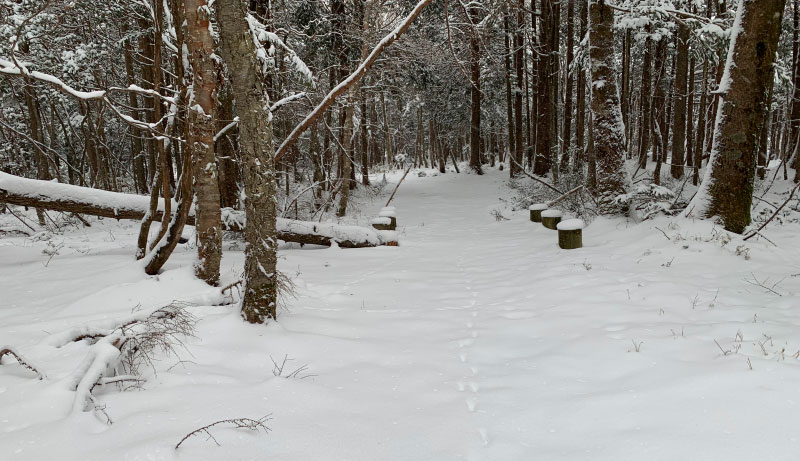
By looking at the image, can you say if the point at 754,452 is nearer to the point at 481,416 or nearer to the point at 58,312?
the point at 481,416

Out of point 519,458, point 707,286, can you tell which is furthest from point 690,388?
point 707,286

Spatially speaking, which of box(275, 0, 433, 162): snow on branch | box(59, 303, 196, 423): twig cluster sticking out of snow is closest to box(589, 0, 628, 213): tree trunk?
box(275, 0, 433, 162): snow on branch

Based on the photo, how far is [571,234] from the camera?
7.77m

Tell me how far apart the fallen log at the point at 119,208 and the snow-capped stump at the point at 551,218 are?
357 centimetres

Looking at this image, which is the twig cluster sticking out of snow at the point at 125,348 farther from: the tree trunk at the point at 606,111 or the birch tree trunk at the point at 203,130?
the tree trunk at the point at 606,111

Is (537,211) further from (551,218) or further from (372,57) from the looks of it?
(372,57)

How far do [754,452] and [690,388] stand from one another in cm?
68

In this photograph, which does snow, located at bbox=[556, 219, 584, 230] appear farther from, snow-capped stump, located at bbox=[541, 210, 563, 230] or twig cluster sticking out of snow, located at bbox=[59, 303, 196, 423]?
twig cluster sticking out of snow, located at bbox=[59, 303, 196, 423]

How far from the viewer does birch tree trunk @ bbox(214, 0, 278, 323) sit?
3824 mm

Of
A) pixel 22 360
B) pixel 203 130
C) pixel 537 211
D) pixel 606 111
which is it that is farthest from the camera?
pixel 537 211

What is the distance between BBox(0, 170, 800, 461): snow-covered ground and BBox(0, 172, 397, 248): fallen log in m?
1.01

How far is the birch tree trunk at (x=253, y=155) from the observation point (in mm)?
3824

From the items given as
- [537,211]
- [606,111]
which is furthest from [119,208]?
[606,111]

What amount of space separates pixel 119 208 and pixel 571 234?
7.95 metres
